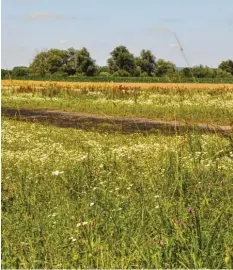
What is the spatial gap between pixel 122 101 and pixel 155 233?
33439 millimetres

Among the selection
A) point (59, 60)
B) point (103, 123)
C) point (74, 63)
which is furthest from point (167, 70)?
point (74, 63)

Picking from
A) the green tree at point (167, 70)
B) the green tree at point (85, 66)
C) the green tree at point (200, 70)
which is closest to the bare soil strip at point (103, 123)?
the green tree at point (200, 70)

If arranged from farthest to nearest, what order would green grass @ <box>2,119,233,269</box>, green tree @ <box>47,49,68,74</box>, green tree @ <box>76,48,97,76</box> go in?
green tree @ <box>76,48,97,76</box> → green tree @ <box>47,49,68,74</box> → green grass @ <box>2,119,233,269</box>

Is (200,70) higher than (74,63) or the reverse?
the reverse

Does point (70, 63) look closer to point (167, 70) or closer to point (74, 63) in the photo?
point (74, 63)

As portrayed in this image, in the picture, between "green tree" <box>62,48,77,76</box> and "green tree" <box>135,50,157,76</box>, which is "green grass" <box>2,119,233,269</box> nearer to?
"green tree" <box>135,50,157,76</box>

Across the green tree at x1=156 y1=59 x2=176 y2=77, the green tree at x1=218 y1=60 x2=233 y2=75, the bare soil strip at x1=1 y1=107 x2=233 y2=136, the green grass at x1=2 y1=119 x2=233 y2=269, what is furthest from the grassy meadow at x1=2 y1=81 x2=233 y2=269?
the green tree at x1=218 y1=60 x2=233 y2=75

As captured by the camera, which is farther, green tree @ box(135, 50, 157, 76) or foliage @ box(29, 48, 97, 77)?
foliage @ box(29, 48, 97, 77)

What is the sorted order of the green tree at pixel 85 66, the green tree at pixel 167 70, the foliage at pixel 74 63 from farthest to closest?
1. the green tree at pixel 85 66
2. the foliage at pixel 74 63
3. the green tree at pixel 167 70

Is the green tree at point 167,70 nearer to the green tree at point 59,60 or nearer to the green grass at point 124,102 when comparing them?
the green grass at point 124,102

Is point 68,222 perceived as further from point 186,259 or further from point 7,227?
point 186,259

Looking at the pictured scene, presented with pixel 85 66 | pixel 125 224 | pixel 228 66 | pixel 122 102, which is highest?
pixel 228 66

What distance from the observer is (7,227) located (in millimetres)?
5973

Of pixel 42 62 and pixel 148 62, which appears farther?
pixel 148 62
